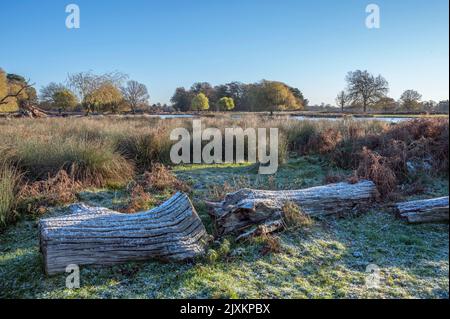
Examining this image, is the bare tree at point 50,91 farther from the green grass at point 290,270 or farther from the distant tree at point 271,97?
the green grass at point 290,270

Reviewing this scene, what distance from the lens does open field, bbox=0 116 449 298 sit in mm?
2504

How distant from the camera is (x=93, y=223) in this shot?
306cm

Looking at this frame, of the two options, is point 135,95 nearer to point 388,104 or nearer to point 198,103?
point 198,103

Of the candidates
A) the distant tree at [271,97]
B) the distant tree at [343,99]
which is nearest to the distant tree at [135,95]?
the distant tree at [271,97]

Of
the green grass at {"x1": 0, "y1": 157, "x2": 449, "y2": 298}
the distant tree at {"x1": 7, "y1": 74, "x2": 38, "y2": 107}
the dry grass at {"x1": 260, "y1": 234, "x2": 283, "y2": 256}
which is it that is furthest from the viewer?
the distant tree at {"x1": 7, "y1": 74, "x2": 38, "y2": 107}

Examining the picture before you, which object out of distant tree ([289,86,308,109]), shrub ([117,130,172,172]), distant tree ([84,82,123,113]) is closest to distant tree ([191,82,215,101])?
distant tree ([289,86,308,109])

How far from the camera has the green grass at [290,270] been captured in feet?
7.97

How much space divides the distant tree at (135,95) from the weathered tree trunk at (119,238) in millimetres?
34491

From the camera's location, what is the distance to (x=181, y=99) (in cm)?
4288

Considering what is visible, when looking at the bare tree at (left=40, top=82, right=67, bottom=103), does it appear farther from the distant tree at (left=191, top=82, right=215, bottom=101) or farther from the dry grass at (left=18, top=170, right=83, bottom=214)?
the dry grass at (left=18, top=170, right=83, bottom=214)

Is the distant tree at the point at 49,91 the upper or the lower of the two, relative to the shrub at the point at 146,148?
upper

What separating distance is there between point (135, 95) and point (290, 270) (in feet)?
124

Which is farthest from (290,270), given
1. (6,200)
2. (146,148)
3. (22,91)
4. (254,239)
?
(22,91)
